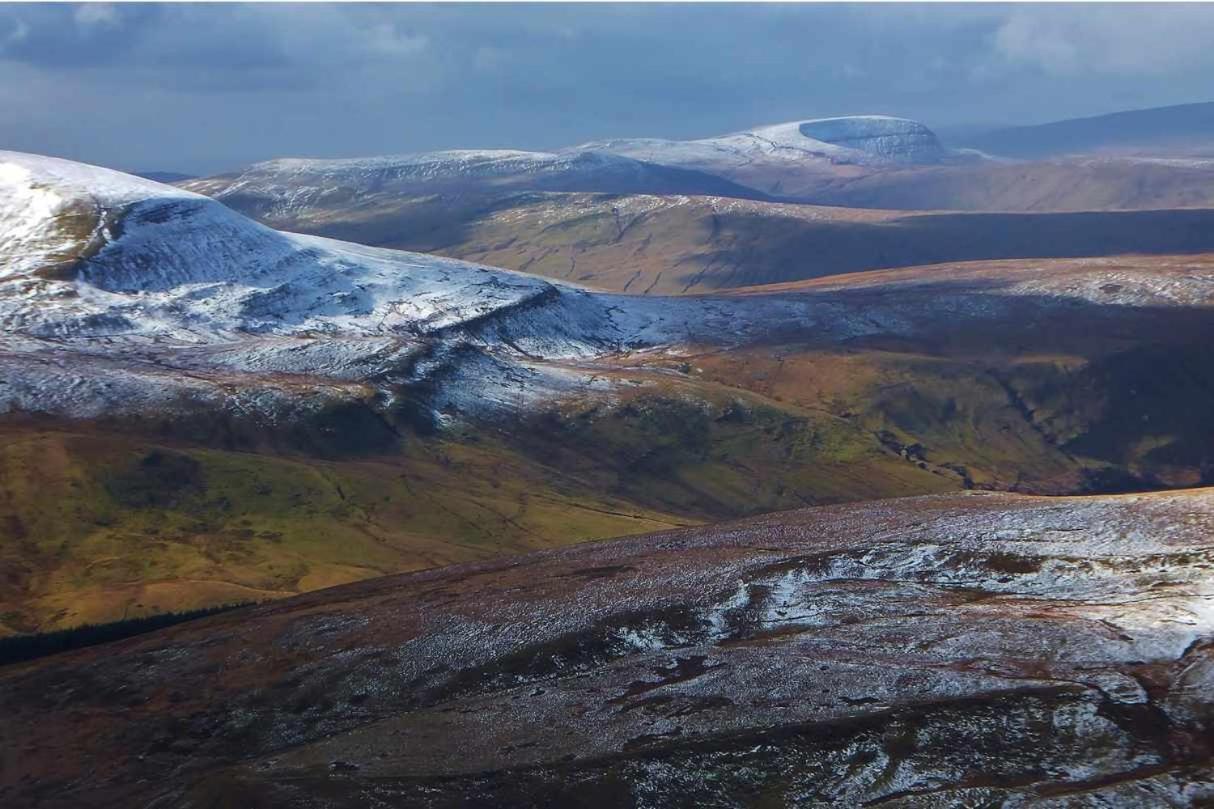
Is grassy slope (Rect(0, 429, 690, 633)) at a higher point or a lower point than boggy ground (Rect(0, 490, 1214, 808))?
lower

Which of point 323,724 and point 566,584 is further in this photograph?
point 566,584

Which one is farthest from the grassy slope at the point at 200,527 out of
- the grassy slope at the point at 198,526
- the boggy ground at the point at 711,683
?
the boggy ground at the point at 711,683

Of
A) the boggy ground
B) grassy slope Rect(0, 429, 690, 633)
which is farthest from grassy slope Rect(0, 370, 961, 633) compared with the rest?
the boggy ground

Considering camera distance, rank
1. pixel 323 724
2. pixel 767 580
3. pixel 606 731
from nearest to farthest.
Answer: pixel 606 731 → pixel 323 724 → pixel 767 580

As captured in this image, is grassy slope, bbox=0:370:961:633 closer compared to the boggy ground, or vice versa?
the boggy ground

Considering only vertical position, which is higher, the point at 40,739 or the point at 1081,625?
the point at 1081,625

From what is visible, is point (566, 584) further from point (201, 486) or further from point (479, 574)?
point (201, 486)

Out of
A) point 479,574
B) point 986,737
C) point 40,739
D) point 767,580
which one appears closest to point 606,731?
point 986,737

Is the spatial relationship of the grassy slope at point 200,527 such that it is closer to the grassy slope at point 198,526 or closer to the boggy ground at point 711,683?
the grassy slope at point 198,526

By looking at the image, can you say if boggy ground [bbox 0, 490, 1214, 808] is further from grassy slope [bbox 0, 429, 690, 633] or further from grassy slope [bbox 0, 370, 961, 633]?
grassy slope [bbox 0, 429, 690, 633]
